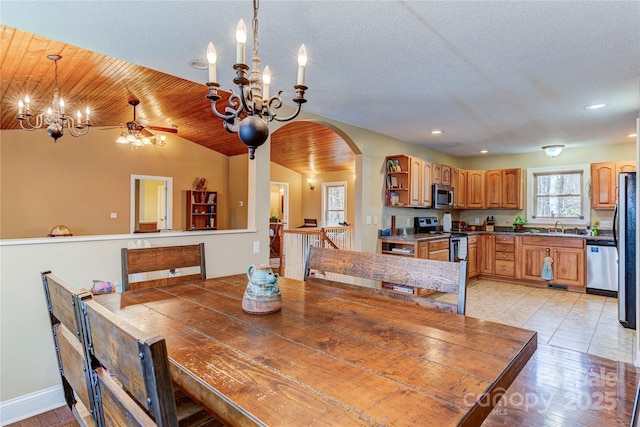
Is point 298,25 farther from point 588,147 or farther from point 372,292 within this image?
point 588,147

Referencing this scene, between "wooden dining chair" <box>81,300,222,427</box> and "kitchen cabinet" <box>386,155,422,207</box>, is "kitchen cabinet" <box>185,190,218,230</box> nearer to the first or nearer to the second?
"kitchen cabinet" <box>386,155,422,207</box>

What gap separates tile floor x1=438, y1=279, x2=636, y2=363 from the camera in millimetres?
3090

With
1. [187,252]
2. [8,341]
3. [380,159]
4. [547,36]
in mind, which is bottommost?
[8,341]

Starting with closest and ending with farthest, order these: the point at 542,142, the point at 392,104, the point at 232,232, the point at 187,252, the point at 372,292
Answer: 1. the point at 372,292
2. the point at 187,252
3. the point at 232,232
4. the point at 392,104
5. the point at 542,142

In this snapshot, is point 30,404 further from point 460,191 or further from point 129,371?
point 460,191

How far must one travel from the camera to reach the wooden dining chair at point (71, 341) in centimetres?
98

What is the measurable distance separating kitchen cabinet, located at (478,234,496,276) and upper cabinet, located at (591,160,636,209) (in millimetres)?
1657

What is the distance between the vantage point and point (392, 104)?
3561 mm

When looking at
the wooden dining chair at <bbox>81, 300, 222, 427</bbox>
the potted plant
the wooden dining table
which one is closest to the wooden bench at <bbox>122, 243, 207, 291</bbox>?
the wooden dining table

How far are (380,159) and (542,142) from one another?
9.02ft

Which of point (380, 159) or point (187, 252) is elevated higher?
point (380, 159)

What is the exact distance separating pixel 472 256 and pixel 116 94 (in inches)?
242

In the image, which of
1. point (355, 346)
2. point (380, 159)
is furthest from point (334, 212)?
point (355, 346)

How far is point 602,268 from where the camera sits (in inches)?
193
